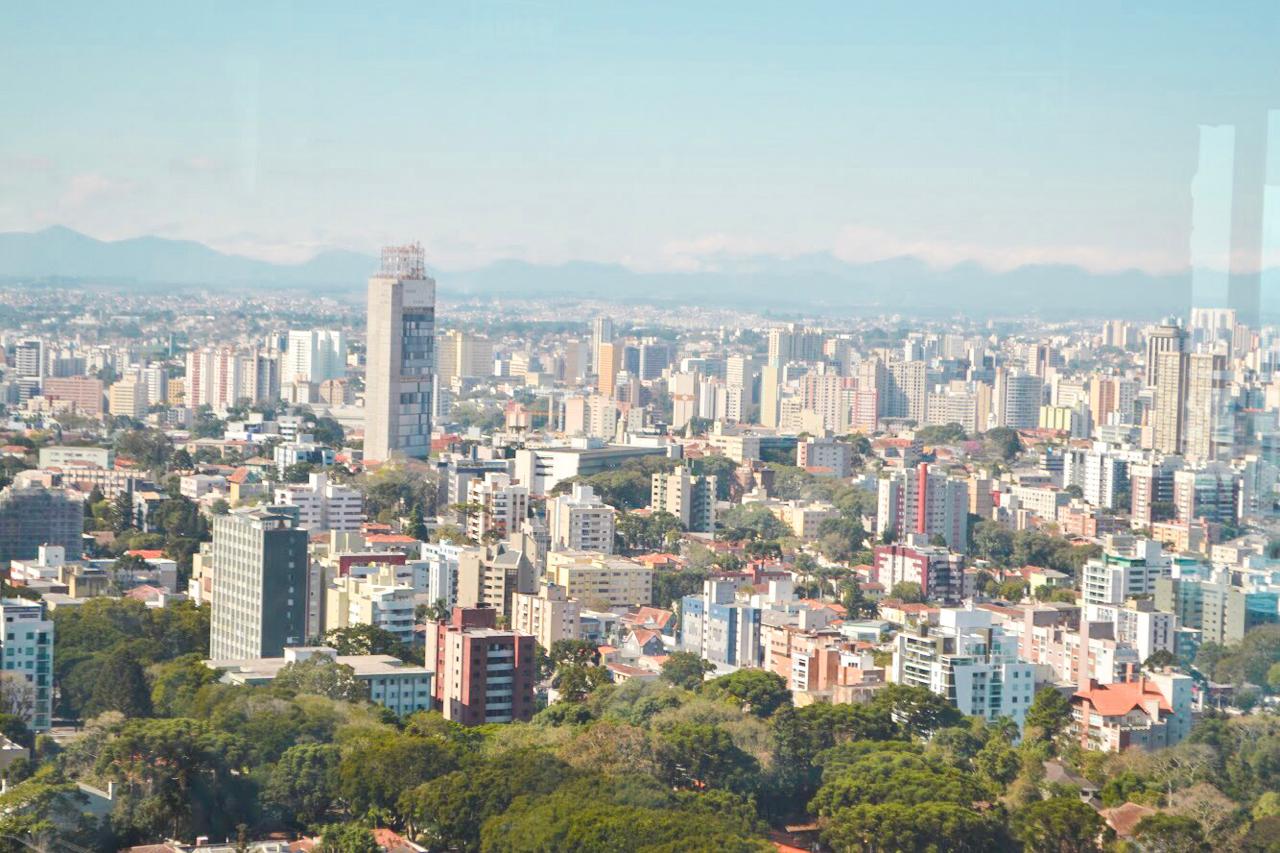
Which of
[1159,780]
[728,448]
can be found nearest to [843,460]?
[728,448]

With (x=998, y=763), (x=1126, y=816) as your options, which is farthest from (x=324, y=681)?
(x=1126, y=816)

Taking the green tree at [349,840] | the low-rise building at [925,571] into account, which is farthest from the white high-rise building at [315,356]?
the green tree at [349,840]

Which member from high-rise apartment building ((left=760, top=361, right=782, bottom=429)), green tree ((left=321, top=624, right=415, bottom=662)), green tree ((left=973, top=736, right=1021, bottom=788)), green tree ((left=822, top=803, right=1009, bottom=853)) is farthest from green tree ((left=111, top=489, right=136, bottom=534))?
high-rise apartment building ((left=760, top=361, right=782, bottom=429))

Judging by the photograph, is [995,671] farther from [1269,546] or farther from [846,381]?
[846,381]

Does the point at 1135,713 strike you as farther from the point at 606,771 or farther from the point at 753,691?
the point at 606,771

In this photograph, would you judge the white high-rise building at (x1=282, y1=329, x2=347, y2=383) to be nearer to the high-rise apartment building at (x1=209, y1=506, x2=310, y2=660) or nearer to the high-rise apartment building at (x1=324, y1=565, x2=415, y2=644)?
the high-rise apartment building at (x1=324, y1=565, x2=415, y2=644)

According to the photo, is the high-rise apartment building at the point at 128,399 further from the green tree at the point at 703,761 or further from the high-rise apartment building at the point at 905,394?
the green tree at the point at 703,761
